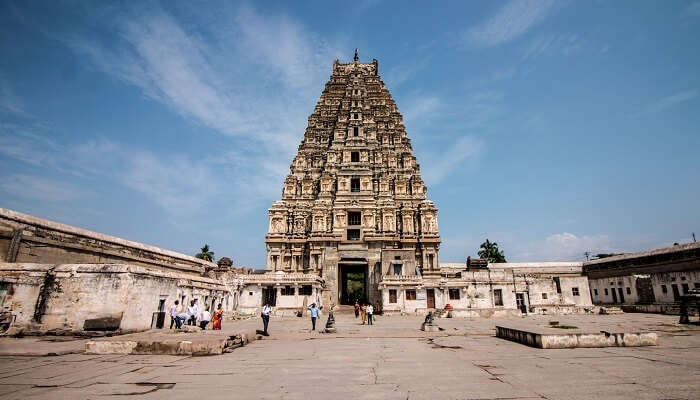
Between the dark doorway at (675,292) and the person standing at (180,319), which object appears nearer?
the person standing at (180,319)

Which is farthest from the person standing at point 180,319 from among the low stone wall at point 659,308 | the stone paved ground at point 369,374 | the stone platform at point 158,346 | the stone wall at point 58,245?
the low stone wall at point 659,308

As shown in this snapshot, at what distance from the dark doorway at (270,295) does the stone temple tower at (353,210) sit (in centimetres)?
500

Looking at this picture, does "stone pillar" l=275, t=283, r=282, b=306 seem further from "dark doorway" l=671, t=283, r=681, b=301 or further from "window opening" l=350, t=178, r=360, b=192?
"dark doorway" l=671, t=283, r=681, b=301

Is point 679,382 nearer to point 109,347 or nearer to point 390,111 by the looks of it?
point 109,347

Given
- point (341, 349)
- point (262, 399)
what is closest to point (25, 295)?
point (341, 349)

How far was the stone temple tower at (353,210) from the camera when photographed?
3797 cm

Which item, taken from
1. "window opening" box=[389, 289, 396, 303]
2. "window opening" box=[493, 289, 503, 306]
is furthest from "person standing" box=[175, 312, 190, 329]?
"window opening" box=[493, 289, 503, 306]

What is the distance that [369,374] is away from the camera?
723 cm

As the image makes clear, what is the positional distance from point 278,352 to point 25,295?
10.2 meters

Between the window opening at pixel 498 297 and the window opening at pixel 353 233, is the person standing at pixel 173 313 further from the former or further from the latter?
the window opening at pixel 498 297

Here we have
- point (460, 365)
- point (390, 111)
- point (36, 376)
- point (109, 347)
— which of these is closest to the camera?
point (36, 376)

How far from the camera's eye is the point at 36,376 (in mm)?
6863

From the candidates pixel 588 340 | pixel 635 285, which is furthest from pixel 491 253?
pixel 588 340

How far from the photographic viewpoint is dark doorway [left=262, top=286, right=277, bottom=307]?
30531 millimetres
